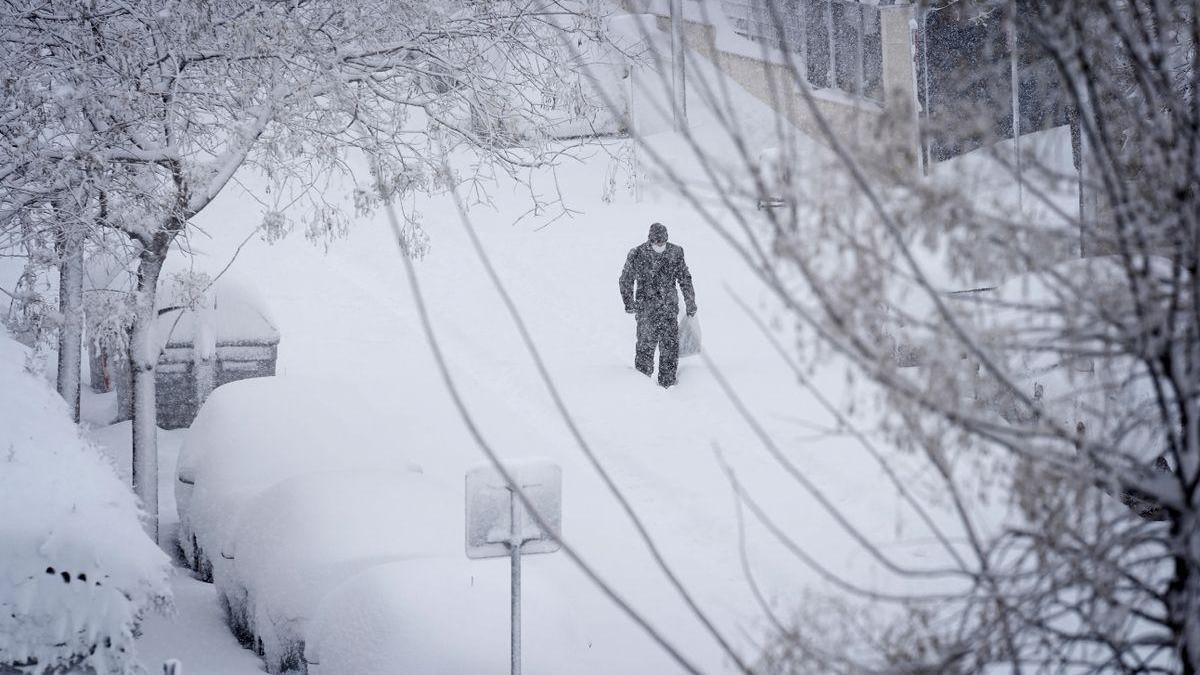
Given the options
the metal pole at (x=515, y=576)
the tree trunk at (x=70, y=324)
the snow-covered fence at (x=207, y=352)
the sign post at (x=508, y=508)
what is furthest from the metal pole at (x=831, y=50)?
the metal pole at (x=515, y=576)

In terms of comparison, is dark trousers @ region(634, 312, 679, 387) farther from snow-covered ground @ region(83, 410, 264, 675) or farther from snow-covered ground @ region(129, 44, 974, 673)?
snow-covered ground @ region(83, 410, 264, 675)

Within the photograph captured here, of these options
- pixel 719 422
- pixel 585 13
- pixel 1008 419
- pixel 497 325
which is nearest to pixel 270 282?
pixel 497 325

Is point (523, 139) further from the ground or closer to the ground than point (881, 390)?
further from the ground

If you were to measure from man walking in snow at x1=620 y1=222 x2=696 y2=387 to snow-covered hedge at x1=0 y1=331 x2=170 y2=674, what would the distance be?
326 inches

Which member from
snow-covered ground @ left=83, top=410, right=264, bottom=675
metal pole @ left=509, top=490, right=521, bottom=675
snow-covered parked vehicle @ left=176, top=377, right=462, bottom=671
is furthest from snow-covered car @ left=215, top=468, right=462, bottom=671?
metal pole @ left=509, top=490, right=521, bottom=675

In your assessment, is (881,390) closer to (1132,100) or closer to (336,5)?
(1132,100)

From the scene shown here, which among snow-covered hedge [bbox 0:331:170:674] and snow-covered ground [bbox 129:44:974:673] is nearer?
snow-covered hedge [bbox 0:331:170:674]

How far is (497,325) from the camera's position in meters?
17.6

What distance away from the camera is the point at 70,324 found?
9.56 metres

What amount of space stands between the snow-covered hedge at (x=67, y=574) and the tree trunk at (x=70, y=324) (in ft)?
14.9

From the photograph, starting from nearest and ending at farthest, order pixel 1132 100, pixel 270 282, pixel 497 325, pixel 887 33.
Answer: pixel 1132 100
pixel 497 325
pixel 270 282
pixel 887 33

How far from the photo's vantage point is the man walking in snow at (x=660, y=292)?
13.0m

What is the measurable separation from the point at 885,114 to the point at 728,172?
279mm

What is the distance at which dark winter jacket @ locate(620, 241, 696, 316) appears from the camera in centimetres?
1302
